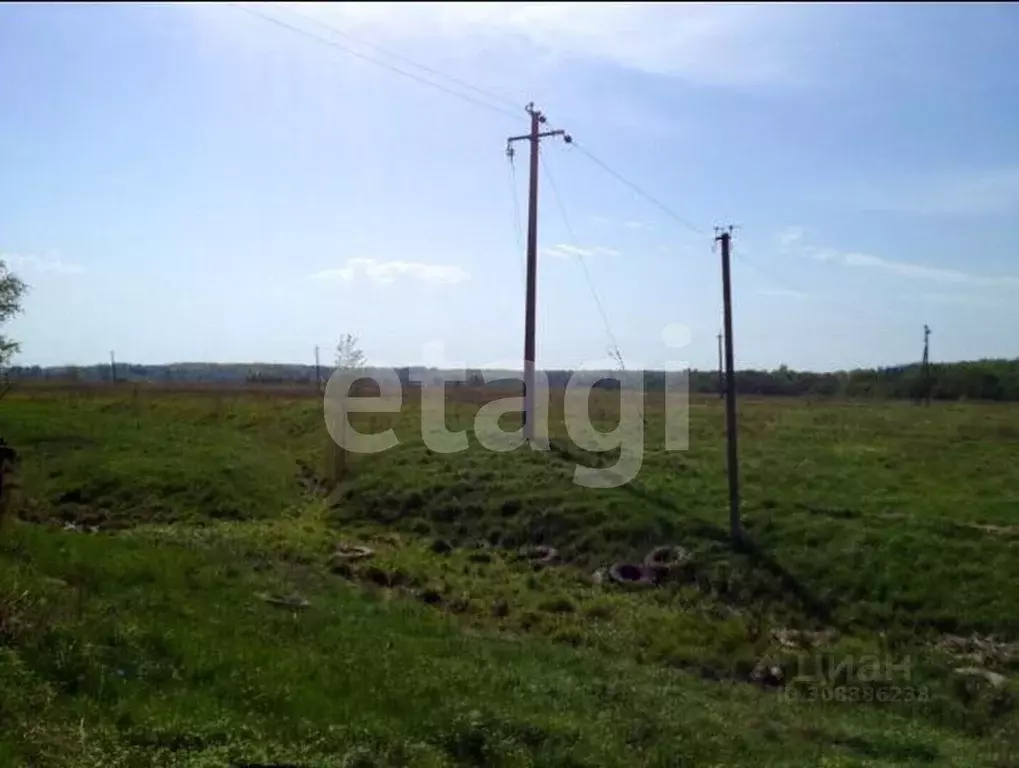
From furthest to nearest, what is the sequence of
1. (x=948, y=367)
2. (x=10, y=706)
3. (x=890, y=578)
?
(x=948, y=367) < (x=890, y=578) < (x=10, y=706)

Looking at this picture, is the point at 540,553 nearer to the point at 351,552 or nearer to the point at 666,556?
the point at 666,556

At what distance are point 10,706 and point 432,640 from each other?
5.65m

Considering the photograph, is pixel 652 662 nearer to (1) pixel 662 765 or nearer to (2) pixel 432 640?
(2) pixel 432 640

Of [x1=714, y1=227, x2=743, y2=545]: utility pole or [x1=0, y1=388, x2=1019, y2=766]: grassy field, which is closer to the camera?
[x1=0, y1=388, x2=1019, y2=766]: grassy field

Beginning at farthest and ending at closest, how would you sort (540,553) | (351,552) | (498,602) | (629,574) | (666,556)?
(540,553), (666,556), (351,552), (629,574), (498,602)

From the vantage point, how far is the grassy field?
756 centimetres

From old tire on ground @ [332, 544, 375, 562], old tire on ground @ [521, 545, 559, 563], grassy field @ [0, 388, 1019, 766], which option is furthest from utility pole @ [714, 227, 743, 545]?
old tire on ground @ [332, 544, 375, 562]

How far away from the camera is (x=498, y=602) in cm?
1577

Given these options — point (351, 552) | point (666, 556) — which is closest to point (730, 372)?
point (666, 556)

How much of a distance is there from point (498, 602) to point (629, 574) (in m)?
3.38

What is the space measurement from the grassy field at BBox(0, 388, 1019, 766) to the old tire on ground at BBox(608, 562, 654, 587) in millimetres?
230

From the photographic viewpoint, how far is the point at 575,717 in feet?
28.8

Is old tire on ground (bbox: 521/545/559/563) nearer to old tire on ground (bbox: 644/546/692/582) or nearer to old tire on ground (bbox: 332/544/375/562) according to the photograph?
old tire on ground (bbox: 644/546/692/582)

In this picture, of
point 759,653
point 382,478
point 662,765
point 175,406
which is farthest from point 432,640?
point 175,406
